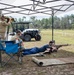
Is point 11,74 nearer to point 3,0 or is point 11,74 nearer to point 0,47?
point 0,47

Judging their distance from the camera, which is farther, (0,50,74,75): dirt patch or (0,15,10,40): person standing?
(0,15,10,40): person standing

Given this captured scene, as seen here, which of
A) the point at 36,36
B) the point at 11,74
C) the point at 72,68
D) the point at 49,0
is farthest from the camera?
the point at 36,36

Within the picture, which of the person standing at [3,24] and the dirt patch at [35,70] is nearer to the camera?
the dirt patch at [35,70]

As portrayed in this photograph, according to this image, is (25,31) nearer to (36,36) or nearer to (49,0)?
(36,36)

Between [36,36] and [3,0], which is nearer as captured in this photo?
[3,0]

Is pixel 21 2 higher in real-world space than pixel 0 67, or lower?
higher

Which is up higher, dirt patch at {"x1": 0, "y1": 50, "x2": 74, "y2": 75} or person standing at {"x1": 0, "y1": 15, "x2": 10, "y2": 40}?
person standing at {"x1": 0, "y1": 15, "x2": 10, "y2": 40}

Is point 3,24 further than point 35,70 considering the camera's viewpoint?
Yes

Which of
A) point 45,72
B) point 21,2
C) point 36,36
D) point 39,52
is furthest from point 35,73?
point 36,36

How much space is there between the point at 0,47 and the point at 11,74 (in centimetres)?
93

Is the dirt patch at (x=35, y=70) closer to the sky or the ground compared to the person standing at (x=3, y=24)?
closer to the ground

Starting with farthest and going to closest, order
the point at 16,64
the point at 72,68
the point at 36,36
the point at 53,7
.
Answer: the point at 36,36 → the point at 53,7 → the point at 16,64 → the point at 72,68

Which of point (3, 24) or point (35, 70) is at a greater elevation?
point (3, 24)

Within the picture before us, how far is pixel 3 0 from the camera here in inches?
321
